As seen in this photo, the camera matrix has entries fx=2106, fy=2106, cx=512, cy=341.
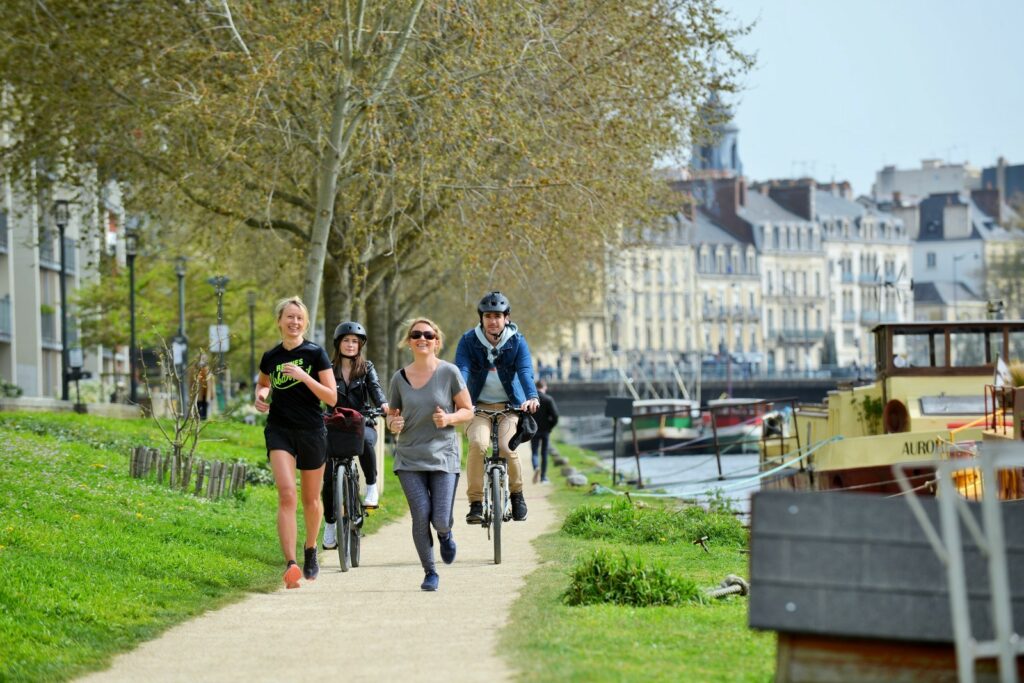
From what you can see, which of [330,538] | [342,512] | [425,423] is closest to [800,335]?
[330,538]

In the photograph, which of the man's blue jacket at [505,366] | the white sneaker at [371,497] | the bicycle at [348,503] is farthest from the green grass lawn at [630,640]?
the white sneaker at [371,497]

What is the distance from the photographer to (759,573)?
700 centimetres

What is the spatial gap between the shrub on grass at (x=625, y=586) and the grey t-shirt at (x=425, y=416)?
67.0 inches

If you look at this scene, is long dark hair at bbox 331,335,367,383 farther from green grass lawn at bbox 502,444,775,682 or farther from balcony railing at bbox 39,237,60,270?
balcony railing at bbox 39,237,60,270

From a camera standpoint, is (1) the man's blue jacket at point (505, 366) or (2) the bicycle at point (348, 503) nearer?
(1) the man's blue jacket at point (505, 366)

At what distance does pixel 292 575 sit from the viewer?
46.1 ft

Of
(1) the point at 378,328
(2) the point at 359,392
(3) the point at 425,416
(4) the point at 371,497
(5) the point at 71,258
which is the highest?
(5) the point at 71,258

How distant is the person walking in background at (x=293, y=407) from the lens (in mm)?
13797

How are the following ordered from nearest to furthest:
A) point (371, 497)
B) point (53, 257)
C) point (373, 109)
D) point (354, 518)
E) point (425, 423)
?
point (425, 423) → point (354, 518) → point (371, 497) → point (373, 109) → point (53, 257)

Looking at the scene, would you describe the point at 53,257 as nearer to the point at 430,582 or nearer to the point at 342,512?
the point at 342,512

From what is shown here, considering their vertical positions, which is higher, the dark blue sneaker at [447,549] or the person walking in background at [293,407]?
the person walking in background at [293,407]

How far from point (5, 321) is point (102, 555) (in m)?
48.0

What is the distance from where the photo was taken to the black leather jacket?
15797mm

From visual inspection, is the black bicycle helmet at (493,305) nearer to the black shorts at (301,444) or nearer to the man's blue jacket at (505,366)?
the man's blue jacket at (505,366)
